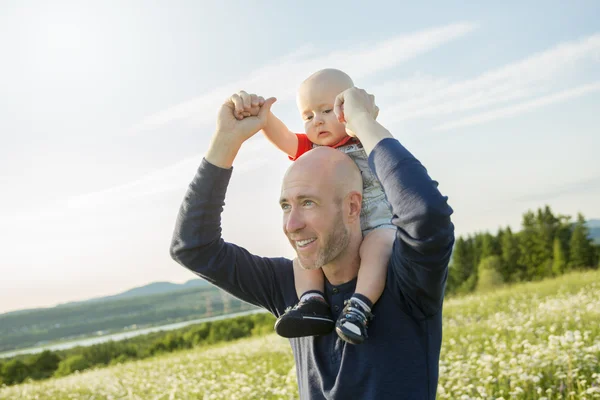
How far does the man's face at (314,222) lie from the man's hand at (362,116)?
27cm

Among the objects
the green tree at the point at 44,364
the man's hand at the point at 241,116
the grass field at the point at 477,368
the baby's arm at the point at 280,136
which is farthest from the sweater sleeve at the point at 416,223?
the green tree at the point at 44,364

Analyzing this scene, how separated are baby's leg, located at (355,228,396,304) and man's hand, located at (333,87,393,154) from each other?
46cm

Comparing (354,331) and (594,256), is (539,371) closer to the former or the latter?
(354,331)

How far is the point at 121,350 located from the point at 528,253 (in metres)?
41.8

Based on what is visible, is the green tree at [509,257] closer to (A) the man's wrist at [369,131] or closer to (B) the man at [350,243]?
(B) the man at [350,243]

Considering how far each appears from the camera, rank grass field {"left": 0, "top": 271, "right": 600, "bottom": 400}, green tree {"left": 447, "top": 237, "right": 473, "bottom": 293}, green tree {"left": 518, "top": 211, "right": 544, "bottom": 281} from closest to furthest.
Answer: grass field {"left": 0, "top": 271, "right": 600, "bottom": 400} < green tree {"left": 518, "top": 211, "right": 544, "bottom": 281} < green tree {"left": 447, "top": 237, "right": 473, "bottom": 293}

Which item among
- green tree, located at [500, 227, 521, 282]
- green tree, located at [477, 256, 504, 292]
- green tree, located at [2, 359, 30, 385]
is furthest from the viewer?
green tree, located at [500, 227, 521, 282]

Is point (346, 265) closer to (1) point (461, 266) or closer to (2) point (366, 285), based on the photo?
(2) point (366, 285)

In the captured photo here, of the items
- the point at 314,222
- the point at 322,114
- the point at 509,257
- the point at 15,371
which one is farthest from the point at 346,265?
the point at 509,257

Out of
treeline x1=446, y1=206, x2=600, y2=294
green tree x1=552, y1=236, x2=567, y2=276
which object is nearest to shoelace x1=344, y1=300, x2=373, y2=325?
treeline x1=446, y1=206, x2=600, y2=294

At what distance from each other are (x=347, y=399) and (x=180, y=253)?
3.28ft

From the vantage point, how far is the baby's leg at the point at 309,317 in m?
2.57

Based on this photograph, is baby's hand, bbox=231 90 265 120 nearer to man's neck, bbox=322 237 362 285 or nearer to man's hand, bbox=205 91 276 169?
man's hand, bbox=205 91 276 169

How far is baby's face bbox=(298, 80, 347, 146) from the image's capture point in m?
3.27
